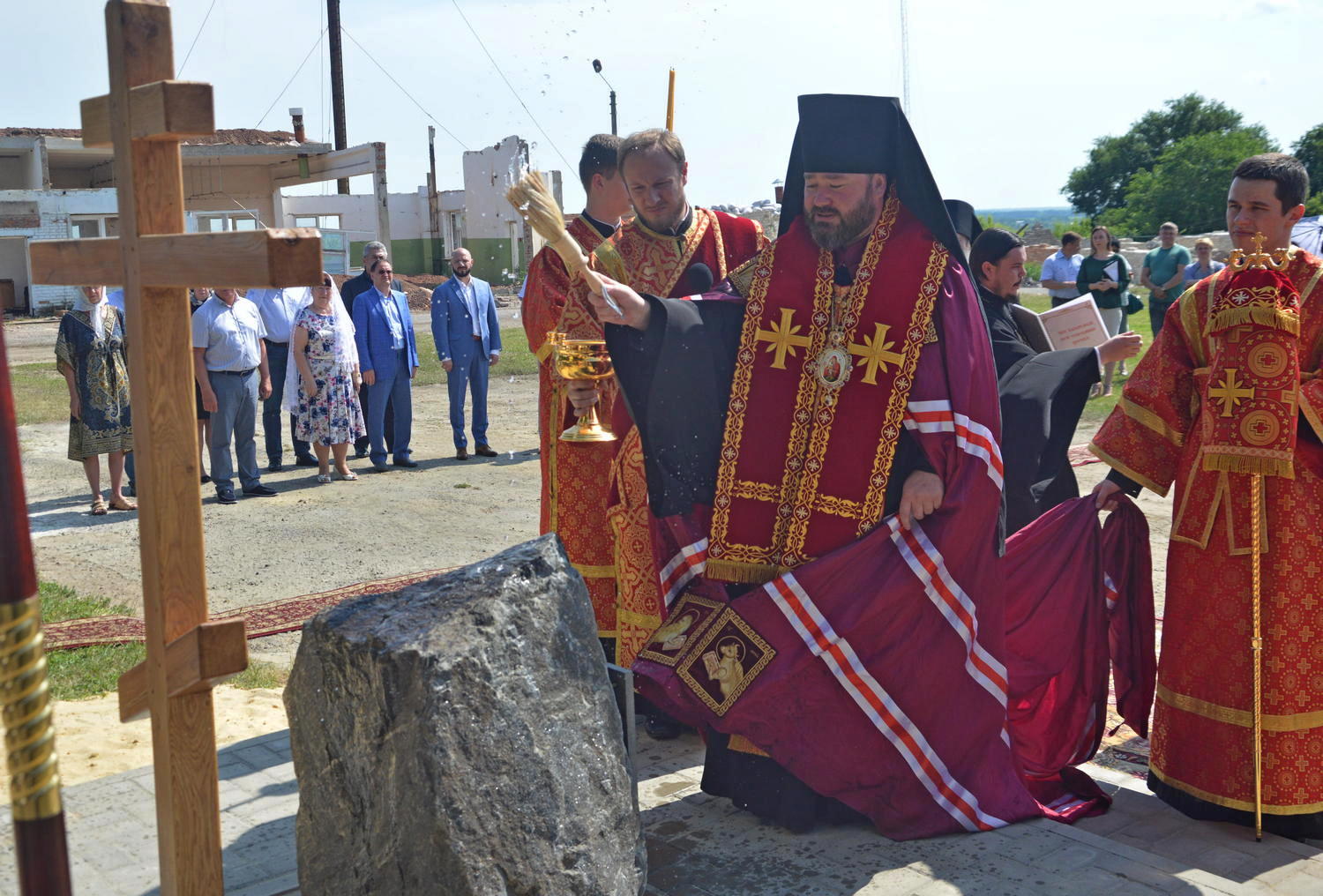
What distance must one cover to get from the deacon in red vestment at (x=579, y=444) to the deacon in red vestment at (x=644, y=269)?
15 centimetres

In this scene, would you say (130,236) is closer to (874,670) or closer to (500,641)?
(500,641)

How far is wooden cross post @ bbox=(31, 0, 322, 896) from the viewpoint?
107 inches

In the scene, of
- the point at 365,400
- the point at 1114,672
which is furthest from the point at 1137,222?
the point at 1114,672

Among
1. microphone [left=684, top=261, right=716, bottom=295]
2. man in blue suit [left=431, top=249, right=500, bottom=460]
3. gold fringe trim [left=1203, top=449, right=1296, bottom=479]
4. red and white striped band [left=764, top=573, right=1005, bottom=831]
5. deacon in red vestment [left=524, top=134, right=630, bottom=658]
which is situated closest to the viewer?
gold fringe trim [left=1203, top=449, right=1296, bottom=479]

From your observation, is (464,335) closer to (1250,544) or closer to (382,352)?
(382,352)

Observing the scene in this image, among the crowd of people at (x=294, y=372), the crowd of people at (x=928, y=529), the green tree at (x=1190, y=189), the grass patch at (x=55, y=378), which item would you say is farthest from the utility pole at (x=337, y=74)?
the crowd of people at (x=928, y=529)

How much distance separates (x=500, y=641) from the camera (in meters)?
3.09

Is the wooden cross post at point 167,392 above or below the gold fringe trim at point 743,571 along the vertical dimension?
above

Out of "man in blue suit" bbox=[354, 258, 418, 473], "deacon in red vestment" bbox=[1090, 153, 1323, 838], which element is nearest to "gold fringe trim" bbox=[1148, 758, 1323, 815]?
"deacon in red vestment" bbox=[1090, 153, 1323, 838]

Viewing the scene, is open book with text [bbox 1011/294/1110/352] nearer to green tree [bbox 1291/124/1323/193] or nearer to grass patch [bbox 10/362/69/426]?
grass patch [bbox 10/362/69/426]

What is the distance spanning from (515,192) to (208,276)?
1.41 metres

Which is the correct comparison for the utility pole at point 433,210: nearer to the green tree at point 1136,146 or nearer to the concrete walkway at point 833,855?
Answer: the green tree at point 1136,146

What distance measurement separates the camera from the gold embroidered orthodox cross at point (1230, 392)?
4.01 metres

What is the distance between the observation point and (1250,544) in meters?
4.05
